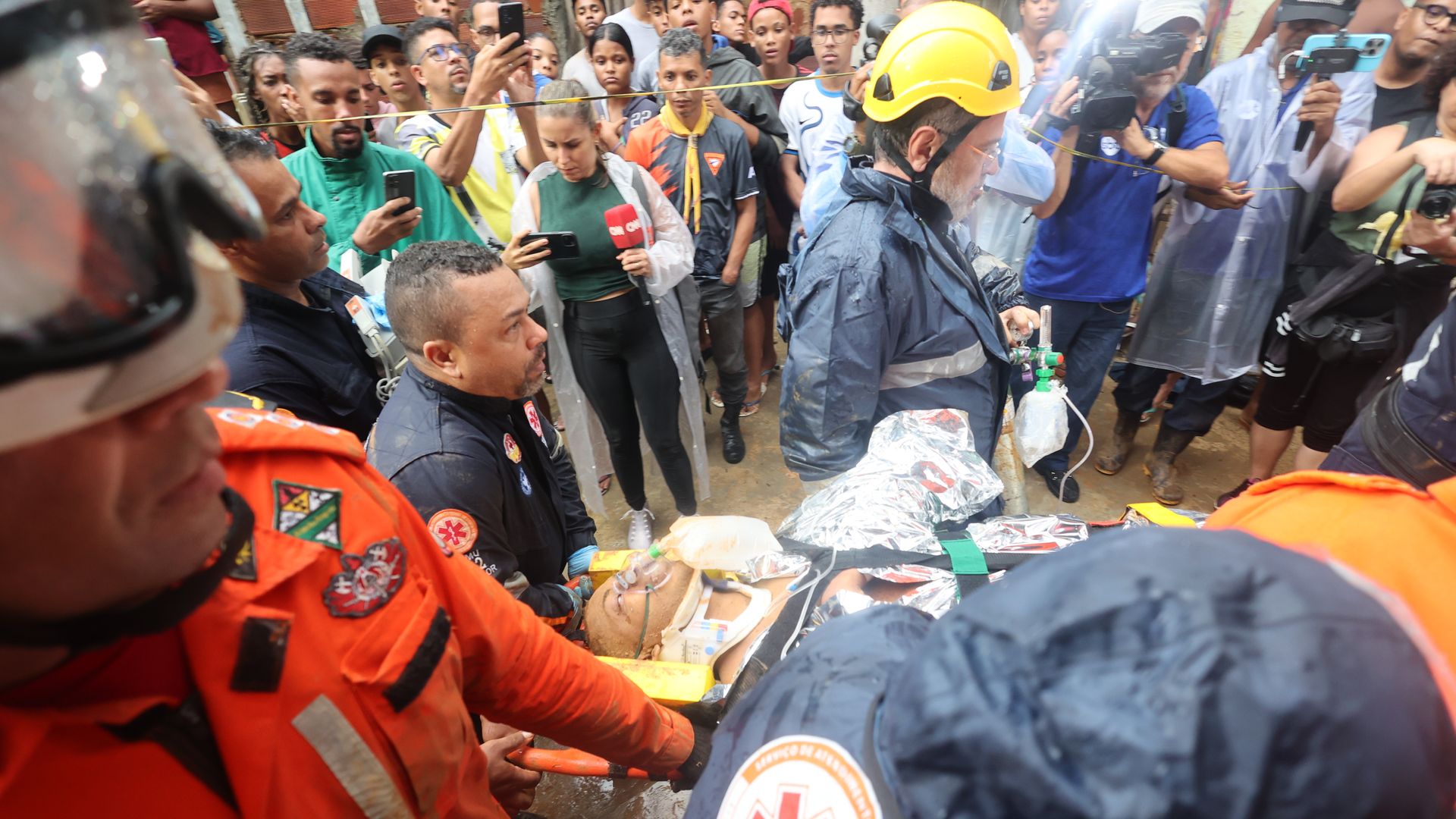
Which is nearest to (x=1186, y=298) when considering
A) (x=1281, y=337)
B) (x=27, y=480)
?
(x=1281, y=337)

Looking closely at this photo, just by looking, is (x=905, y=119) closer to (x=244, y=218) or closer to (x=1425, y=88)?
(x=244, y=218)

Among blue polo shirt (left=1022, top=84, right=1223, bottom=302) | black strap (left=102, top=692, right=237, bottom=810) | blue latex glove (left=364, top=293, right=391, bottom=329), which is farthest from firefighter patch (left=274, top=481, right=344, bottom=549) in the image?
blue polo shirt (left=1022, top=84, right=1223, bottom=302)

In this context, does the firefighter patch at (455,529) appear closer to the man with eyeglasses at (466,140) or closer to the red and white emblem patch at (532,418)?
the red and white emblem patch at (532,418)

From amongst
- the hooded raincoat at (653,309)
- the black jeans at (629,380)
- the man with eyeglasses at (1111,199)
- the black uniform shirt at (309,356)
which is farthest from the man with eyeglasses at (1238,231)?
the black uniform shirt at (309,356)

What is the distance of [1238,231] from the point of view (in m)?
3.25

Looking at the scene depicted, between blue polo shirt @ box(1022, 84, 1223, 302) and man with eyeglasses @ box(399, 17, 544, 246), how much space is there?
9.25ft

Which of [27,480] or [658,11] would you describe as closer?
[27,480]

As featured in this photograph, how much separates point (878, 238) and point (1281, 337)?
2.59m

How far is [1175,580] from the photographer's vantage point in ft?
1.80

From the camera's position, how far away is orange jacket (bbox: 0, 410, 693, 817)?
73cm

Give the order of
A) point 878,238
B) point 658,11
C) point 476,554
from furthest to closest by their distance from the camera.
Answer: point 658,11 → point 878,238 → point 476,554

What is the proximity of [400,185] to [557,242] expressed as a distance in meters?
0.67

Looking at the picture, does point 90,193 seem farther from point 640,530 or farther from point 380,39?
point 380,39

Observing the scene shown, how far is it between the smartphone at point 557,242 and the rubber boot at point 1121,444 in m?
3.44
